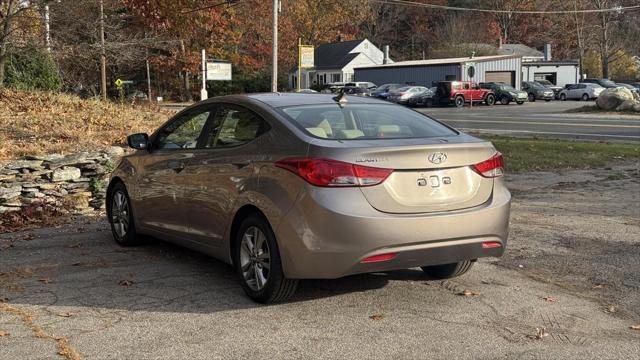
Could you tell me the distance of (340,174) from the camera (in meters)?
4.68

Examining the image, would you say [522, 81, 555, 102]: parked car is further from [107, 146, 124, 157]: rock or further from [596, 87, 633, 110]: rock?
[107, 146, 124, 157]: rock

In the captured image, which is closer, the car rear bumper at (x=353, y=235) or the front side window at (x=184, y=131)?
the car rear bumper at (x=353, y=235)

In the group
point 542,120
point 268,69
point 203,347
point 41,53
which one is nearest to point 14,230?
point 203,347

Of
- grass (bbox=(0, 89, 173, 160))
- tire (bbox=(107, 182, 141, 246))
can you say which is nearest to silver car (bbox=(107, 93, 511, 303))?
tire (bbox=(107, 182, 141, 246))

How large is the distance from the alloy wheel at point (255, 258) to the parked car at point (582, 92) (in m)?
52.3

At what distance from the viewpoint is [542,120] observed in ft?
98.3

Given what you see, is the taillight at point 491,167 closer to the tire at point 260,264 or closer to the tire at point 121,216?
the tire at point 260,264

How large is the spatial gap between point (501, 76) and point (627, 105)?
2645 centimetres

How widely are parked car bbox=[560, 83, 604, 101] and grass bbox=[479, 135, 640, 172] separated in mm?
37839

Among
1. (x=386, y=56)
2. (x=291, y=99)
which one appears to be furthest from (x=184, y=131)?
(x=386, y=56)

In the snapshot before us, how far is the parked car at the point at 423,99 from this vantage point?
47500 mm

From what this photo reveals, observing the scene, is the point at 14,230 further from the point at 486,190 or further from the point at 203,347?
the point at 486,190

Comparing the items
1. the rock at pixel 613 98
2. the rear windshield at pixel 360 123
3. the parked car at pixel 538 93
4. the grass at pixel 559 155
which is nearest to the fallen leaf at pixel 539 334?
the rear windshield at pixel 360 123

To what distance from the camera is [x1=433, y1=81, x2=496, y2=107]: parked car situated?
4575cm
